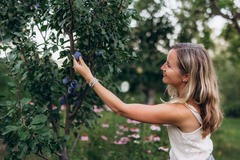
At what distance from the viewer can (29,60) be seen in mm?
1859

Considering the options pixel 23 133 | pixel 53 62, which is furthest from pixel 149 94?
pixel 23 133

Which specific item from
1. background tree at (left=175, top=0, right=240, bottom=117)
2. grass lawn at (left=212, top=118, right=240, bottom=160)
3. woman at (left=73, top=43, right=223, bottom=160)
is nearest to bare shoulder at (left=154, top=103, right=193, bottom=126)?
woman at (left=73, top=43, right=223, bottom=160)

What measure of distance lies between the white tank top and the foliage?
0.63 m

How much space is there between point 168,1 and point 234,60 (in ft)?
7.32

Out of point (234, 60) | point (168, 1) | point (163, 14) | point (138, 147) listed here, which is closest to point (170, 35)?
point (163, 14)

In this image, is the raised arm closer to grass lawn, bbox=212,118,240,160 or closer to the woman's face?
the woman's face

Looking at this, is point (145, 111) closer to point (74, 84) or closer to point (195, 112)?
point (195, 112)

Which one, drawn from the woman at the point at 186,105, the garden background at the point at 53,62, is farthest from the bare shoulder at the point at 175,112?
the garden background at the point at 53,62

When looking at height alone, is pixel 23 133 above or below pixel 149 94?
above

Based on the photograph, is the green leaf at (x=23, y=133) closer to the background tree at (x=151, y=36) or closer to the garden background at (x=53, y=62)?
the garden background at (x=53, y=62)

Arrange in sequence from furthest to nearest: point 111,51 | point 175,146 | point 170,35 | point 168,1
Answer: point 170,35
point 168,1
point 111,51
point 175,146

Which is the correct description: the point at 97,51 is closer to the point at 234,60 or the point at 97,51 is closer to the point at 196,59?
the point at 196,59

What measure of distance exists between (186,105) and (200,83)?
17cm

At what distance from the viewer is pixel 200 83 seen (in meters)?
1.62
